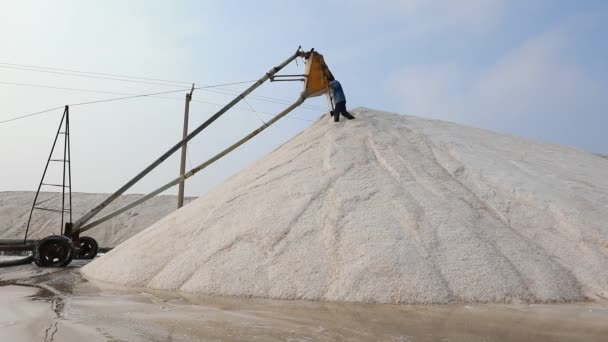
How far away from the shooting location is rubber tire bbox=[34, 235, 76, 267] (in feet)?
24.4

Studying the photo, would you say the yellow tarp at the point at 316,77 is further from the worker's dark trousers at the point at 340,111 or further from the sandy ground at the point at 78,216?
the sandy ground at the point at 78,216

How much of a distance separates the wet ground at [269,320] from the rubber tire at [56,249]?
3.43 meters

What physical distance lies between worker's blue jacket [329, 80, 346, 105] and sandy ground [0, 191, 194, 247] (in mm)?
16356

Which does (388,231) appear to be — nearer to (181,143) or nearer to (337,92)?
(337,92)

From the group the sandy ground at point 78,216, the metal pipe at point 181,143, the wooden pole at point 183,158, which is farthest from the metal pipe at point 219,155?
the sandy ground at point 78,216

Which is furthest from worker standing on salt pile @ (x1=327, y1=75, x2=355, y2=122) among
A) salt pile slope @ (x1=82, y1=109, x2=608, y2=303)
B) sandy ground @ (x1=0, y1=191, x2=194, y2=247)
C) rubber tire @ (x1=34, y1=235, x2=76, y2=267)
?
sandy ground @ (x1=0, y1=191, x2=194, y2=247)

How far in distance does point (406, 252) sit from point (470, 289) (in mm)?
670

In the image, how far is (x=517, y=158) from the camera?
284 inches

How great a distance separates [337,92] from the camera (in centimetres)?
802

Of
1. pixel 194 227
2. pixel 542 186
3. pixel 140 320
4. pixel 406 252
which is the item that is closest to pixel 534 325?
pixel 406 252

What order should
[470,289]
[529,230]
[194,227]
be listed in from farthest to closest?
[194,227] < [529,230] < [470,289]

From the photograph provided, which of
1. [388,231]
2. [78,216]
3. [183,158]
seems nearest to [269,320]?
[388,231]

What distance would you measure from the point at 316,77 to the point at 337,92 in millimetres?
691

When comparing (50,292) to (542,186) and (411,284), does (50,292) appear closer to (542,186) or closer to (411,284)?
(411,284)
